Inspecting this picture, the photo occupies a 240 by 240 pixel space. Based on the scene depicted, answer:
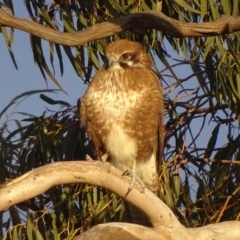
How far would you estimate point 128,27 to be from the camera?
3729 millimetres

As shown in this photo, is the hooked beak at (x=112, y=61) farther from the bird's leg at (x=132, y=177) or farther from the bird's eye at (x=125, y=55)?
the bird's leg at (x=132, y=177)

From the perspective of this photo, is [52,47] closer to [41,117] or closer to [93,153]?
[41,117]

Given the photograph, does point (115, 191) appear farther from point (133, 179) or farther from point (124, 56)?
point (124, 56)

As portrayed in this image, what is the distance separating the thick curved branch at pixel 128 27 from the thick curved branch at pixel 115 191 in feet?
Result: 1.68

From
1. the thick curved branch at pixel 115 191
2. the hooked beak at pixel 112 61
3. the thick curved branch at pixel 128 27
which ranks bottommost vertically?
the thick curved branch at pixel 115 191

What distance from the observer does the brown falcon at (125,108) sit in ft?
13.1

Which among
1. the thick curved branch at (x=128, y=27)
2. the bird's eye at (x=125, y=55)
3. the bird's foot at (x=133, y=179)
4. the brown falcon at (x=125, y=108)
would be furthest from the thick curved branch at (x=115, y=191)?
the bird's eye at (x=125, y=55)

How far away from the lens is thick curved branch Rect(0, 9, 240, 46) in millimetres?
3672

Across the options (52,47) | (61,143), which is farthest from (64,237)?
(52,47)

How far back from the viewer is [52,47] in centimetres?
467

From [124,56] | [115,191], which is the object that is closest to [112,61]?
[124,56]

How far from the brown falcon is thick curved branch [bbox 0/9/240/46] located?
314 millimetres

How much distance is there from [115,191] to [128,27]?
24.6 inches

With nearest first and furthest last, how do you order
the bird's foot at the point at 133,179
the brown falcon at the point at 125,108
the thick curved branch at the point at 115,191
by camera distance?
the thick curved branch at the point at 115,191 → the bird's foot at the point at 133,179 → the brown falcon at the point at 125,108
